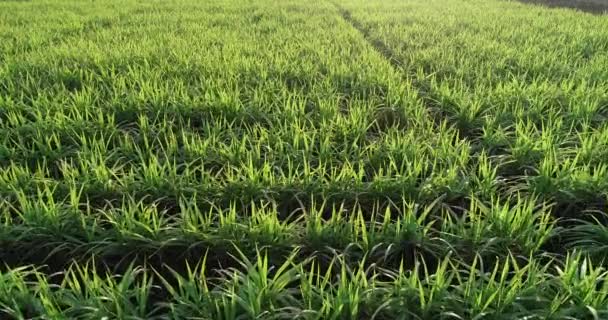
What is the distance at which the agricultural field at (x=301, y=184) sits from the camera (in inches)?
55.1

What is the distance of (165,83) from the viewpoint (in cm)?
347

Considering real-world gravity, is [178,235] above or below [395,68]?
below

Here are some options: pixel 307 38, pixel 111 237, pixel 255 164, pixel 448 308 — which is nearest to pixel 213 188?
pixel 255 164

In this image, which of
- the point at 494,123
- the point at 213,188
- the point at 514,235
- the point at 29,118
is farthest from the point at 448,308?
the point at 29,118

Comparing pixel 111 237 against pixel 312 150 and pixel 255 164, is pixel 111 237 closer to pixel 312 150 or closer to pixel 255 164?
pixel 255 164

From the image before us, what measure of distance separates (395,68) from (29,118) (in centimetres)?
303

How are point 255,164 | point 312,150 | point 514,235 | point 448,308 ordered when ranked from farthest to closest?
point 312,150 < point 255,164 < point 514,235 < point 448,308

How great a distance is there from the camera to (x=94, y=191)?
2041 millimetres

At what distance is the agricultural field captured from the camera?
140 cm

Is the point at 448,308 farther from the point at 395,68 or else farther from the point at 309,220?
the point at 395,68

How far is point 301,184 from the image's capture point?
6.81ft

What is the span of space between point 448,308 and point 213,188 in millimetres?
1095

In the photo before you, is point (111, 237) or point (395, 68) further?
point (395, 68)

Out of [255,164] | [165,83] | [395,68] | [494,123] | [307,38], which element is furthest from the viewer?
[307,38]
